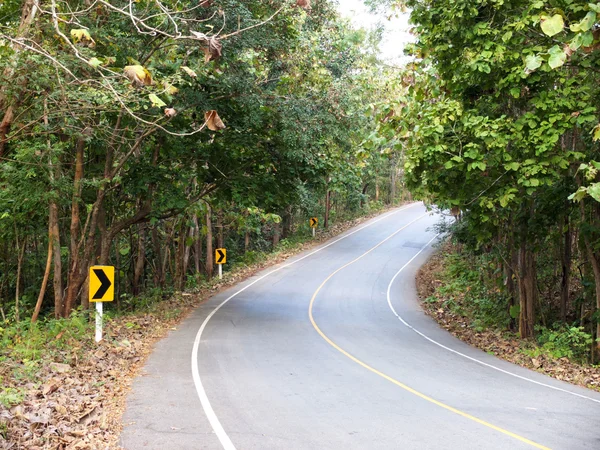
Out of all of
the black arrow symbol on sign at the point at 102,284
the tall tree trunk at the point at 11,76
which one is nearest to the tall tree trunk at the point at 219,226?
the black arrow symbol on sign at the point at 102,284

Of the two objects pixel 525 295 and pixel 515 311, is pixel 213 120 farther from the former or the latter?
pixel 515 311

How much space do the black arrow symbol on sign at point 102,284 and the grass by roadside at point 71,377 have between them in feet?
3.26

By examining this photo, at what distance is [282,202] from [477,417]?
1153 centimetres

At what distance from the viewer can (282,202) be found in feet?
60.7

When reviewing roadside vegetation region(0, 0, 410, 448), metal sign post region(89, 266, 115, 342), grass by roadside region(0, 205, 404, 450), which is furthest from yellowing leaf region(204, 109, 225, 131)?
metal sign post region(89, 266, 115, 342)

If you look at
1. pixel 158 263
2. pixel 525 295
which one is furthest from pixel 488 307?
pixel 158 263

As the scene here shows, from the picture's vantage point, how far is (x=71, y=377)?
938 centimetres

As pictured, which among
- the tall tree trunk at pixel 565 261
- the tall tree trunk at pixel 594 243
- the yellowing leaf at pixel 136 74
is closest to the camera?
the yellowing leaf at pixel 136 74

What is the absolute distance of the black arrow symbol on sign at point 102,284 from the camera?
1222 cm

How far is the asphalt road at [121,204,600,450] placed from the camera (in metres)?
6.91

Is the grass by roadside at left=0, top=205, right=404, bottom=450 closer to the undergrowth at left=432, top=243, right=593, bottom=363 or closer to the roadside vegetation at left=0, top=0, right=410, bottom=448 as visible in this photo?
the roadside vegetation at left=0, top=0, right=410, bottom=448

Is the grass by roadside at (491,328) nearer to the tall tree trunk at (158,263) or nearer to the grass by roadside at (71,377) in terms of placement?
the grass by roadside at (71,377)

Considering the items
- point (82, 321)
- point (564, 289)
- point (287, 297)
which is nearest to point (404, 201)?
point (287, 297)

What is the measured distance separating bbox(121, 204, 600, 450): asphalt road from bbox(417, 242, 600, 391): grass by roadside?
62 centimetres
